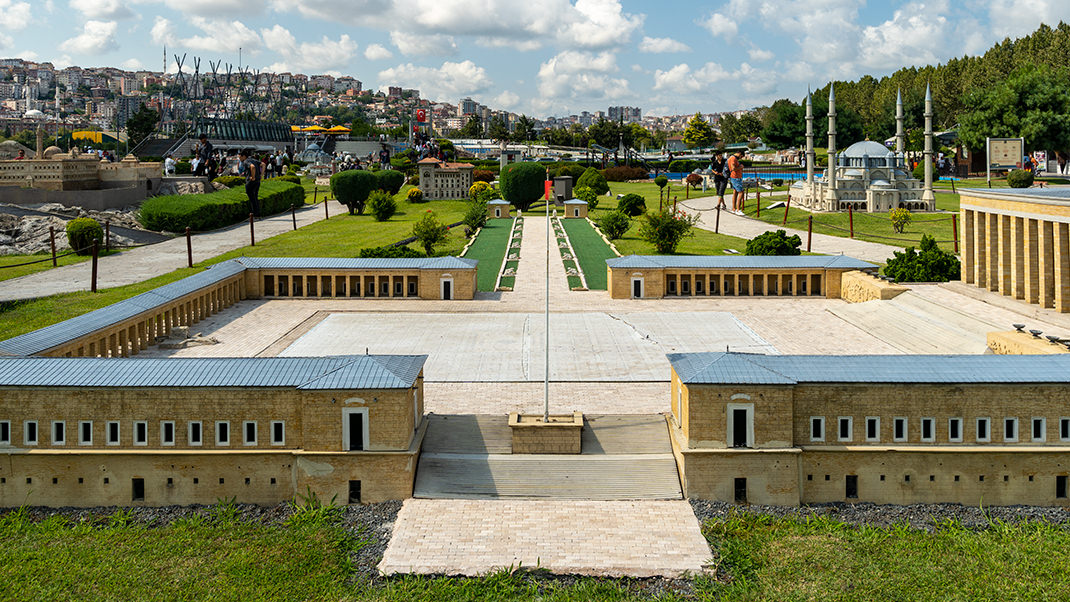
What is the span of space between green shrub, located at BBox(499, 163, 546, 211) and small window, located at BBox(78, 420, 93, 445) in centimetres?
5863

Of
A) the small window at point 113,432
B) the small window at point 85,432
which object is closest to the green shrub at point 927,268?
the small window at point 113,432

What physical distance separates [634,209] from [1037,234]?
124 ft

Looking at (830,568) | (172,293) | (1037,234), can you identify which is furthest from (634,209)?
(830,568)

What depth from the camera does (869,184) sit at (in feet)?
248

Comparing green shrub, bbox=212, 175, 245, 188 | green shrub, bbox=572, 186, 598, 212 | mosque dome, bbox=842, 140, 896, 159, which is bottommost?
green shrub, bbox=572, 186, 598, 212

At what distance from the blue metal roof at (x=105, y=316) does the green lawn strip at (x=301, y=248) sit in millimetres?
2576

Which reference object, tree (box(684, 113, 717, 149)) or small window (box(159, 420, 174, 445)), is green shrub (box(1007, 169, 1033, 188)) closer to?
small window (box(159, 420, 174, 445))

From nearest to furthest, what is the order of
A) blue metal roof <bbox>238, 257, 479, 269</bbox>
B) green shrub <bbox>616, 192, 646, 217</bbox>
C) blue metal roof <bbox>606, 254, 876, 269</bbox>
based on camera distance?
blue metal roof <bbox>238, 257, 479, 269</bbox> < blue metal roof <bbox>606, 254, 876, 269</bbox> < green shrub <bbox>616, 192, 646, 217</bbox>

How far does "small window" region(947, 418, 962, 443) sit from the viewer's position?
1811 centimetres

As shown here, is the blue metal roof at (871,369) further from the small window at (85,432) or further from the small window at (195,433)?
the small window at (85,432)

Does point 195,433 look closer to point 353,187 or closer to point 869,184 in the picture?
point 353,187

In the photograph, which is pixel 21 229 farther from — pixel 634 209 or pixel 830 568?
pixel 830 568

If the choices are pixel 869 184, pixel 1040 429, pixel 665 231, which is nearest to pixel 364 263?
pixel 665 231

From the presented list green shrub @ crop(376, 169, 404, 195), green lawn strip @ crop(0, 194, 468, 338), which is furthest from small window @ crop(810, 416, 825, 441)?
green shrub @ crop(376, 169, 404, 195)
